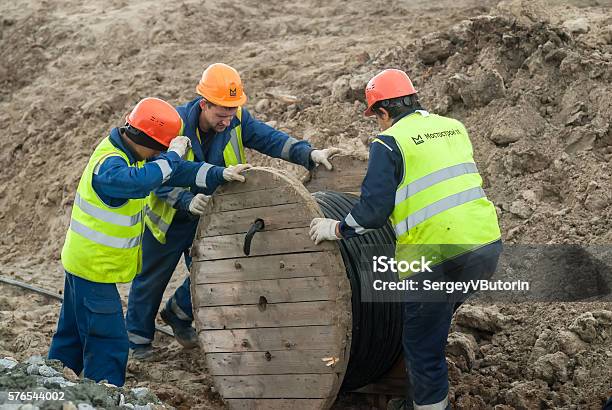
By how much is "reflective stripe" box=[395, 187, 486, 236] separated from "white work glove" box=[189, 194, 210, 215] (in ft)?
4.38

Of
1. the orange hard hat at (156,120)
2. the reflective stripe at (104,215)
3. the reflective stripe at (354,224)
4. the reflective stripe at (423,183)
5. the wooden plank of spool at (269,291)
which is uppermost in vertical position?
Answer: the orange hard hat at (156,120)

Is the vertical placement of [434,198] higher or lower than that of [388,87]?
lower

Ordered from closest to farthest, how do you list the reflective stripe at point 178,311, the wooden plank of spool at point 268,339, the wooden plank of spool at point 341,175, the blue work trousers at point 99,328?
the wooden plank of spool at point 268,339 → the blue work trousers at point 99,328 → the wooden plank of spool at point 341,175 → the reflective stripe at point 178,311

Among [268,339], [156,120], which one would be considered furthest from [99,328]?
[156,120]

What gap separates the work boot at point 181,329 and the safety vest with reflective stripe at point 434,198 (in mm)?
2337

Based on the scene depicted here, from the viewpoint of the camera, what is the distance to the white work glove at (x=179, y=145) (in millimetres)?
5454

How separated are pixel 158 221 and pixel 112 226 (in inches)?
32.8

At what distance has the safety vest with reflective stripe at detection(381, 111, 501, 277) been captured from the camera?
4777 mm

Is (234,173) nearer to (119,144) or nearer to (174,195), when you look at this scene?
(119,144)

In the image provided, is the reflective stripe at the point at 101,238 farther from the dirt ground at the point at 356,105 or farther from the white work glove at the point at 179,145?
the dirt ground at the point at 356,105

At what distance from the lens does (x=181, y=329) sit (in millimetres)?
6660

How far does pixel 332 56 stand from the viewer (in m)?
10.6

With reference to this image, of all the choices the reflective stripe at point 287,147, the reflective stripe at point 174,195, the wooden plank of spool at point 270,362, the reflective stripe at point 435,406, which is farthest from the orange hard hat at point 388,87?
Result: the reflective stripe at point 435,406

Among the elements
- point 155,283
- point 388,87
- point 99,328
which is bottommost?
point 155,283
